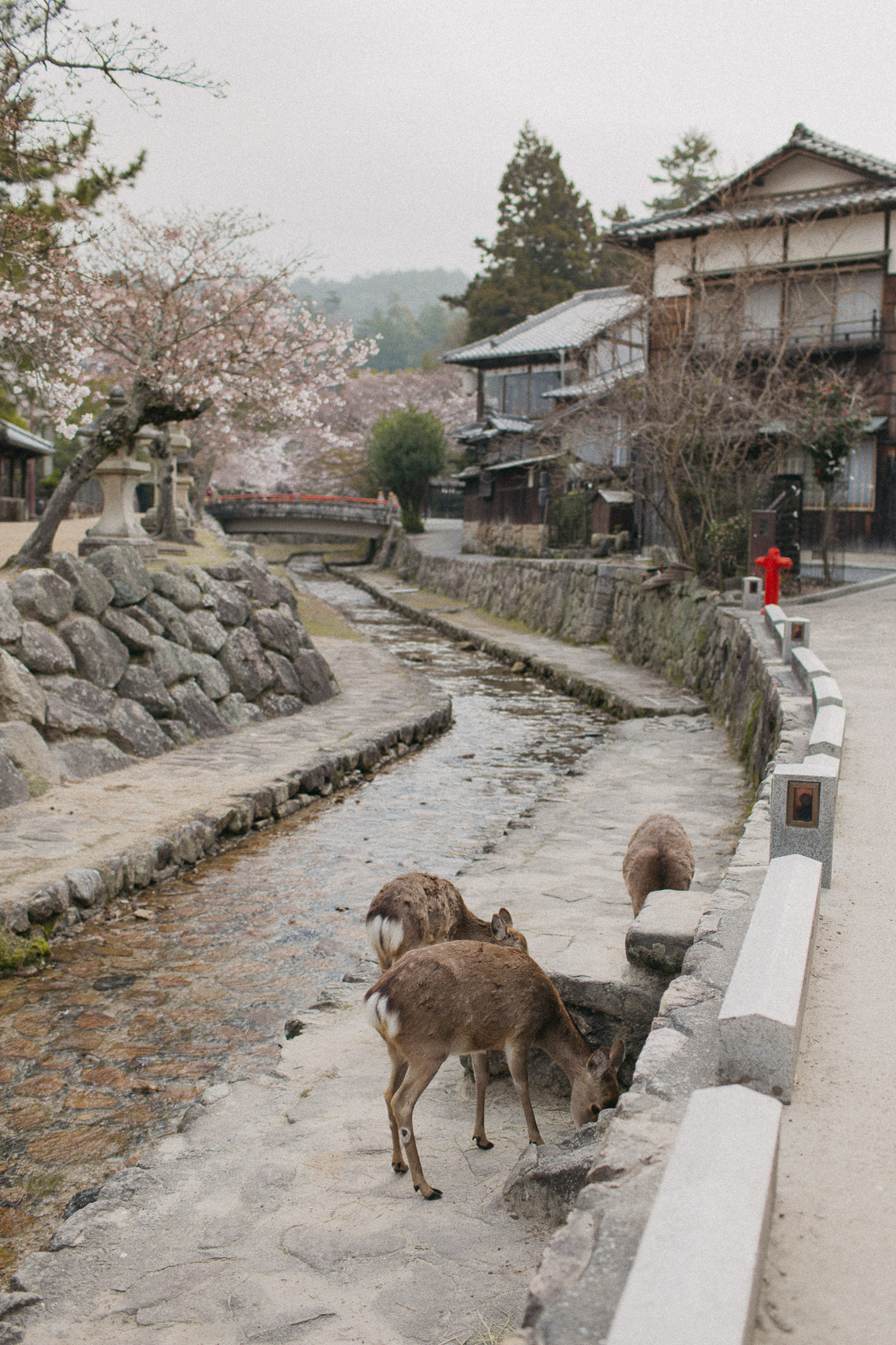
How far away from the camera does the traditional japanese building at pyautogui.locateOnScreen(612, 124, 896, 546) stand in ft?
81.9

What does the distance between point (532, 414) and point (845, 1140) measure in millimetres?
40674

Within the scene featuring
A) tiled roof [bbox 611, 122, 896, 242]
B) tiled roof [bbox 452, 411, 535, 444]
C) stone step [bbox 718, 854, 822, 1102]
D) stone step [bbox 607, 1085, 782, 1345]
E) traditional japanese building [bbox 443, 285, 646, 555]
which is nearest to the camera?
stone step [bbox 607, 1085, 782, 1345]

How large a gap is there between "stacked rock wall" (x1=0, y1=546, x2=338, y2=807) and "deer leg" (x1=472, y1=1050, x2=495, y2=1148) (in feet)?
20.6

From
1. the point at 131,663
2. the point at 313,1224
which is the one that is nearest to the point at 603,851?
the point at 313,1224

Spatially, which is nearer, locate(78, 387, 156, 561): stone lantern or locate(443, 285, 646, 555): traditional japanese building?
locate(78, 387, 156, 561): stone lantern

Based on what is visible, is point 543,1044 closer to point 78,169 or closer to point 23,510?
point 78,169

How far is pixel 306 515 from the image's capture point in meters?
49.6

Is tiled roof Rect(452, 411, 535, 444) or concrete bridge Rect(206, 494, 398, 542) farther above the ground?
tiled roof Rect(452, 411, 535, 444)

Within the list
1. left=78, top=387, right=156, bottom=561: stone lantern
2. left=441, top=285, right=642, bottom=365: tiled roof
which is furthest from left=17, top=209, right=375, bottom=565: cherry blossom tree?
left=441, top=285, right=642, bottom=365: tiled roof

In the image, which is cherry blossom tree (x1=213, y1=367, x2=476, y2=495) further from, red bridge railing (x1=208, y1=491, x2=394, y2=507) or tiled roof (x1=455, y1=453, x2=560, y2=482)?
tiled roof (x1=455, y1=453, x2=560, y2=482)

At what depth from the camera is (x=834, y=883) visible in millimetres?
5246

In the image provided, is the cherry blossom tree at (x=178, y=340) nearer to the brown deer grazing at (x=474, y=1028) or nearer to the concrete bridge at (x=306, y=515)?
the brown deer grazing at (x=474, y=1028)

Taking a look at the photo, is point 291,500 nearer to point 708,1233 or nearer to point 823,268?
point 823,268

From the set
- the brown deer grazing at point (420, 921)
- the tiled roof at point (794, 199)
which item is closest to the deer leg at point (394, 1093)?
the brown deer grazing at point (420, 921)
